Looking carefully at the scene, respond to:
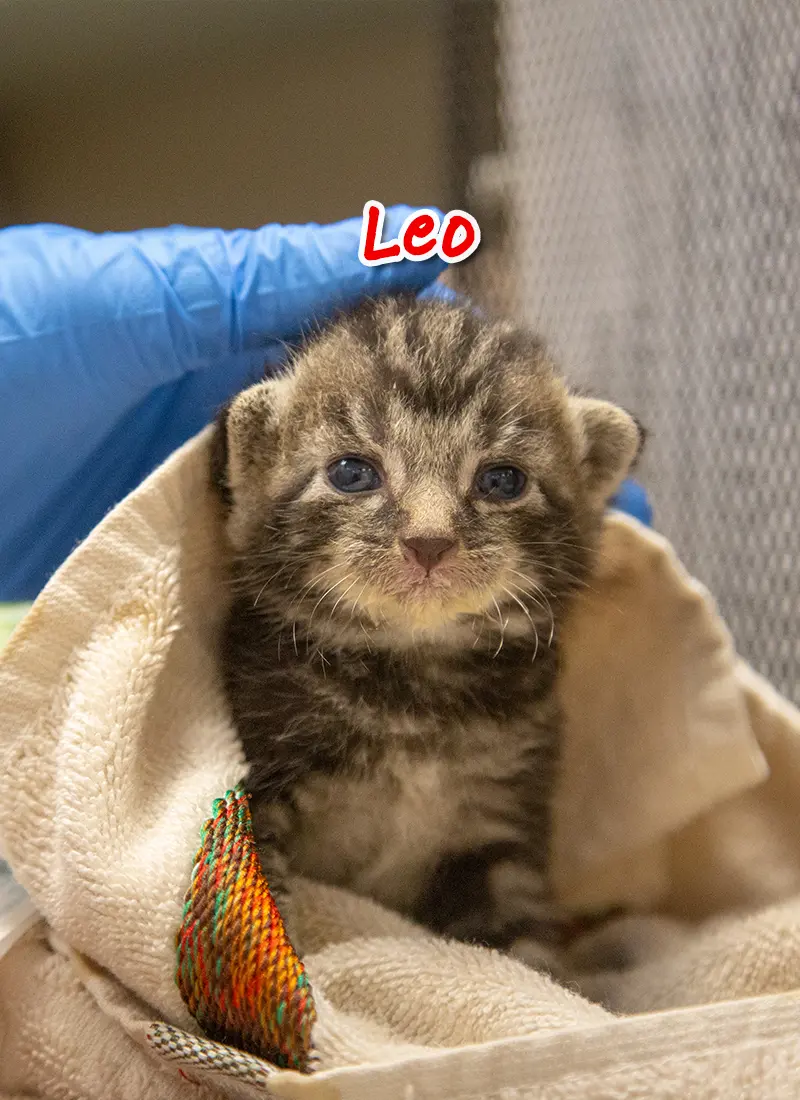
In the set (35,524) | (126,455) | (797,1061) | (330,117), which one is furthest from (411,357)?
(330,117)

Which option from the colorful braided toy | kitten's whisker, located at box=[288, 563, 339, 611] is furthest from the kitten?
the colorful braided toy

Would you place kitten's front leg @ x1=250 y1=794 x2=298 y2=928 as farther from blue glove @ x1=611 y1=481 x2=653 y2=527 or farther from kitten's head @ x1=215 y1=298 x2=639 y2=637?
blue glove @ x1=611 y1=481 x2=653 y2=527

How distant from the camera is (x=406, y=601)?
93 centimetres

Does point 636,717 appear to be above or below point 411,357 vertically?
below

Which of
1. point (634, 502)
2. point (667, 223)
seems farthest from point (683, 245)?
point (634, 502)

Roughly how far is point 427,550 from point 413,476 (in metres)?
0.09

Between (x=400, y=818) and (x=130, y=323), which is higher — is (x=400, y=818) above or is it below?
below

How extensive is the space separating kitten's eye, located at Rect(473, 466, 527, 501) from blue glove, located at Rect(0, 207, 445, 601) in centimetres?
32

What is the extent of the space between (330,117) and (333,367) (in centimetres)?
161

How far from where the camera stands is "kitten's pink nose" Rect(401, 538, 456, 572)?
90cm

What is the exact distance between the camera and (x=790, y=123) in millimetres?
1375

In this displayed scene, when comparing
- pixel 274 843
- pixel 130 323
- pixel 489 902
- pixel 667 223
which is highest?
pixel 667 223

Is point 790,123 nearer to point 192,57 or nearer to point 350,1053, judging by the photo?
point 350,1053

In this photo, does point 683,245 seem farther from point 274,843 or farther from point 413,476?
point 274,843
